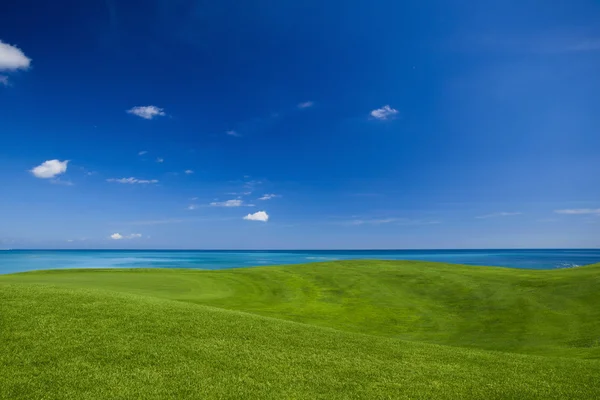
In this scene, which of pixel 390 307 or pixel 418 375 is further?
pixel 390 307

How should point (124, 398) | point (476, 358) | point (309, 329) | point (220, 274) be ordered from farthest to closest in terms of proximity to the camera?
point (220, 274)
point (309, 329)
point (476, 358)
point (124, 398)

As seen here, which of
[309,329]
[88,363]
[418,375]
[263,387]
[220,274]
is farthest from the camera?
[220,274]

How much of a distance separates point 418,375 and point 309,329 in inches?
199

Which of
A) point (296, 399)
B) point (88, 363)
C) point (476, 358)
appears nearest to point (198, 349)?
point (88, 363)

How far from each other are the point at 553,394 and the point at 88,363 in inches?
467

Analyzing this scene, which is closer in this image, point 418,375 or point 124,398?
point 124,398

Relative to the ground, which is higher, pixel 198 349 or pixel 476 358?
Answer: pixel 198 349

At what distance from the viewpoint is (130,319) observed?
40.0 ft

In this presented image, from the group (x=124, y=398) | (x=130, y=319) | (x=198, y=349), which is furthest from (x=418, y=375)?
(x=130, y=319)

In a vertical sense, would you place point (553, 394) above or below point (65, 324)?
below

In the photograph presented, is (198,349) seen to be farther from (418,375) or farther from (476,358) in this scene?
(476,358)

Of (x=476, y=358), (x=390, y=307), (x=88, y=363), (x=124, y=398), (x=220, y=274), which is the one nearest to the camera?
(x=124, y=398)

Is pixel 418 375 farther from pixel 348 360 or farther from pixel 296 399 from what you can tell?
pixel 296 399

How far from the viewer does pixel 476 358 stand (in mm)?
11766
